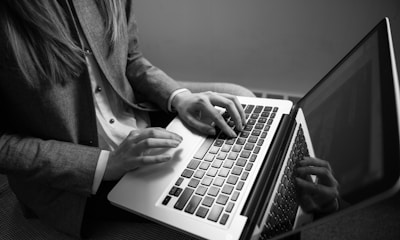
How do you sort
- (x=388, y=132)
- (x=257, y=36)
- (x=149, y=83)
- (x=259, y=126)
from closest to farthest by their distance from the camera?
(x=388, y=132) < (x=259, y=126) < (x=149, y=83) < (x=257, y=36)

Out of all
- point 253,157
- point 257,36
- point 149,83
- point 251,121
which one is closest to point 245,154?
point 253,157

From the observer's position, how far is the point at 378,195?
26 cm

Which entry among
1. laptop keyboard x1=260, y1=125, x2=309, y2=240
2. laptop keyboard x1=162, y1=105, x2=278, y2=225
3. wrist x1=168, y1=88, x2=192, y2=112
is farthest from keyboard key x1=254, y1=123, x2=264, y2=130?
wrist x1=168, y1=88, x2=192, y2=112

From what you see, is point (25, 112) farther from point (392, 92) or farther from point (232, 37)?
point (232, 37)

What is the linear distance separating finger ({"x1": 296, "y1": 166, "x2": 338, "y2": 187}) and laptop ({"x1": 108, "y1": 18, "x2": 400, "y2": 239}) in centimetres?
1

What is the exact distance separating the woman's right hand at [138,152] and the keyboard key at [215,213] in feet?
0.41

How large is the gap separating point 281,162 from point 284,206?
0.26ft

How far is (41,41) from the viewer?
51 centimetres

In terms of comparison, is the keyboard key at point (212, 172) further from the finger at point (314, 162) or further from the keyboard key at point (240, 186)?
the finger at point (314, 162)

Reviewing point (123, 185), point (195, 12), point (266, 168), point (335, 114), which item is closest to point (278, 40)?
point (195, 12)

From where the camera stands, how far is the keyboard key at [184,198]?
0.45 meters

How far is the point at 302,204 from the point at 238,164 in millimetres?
141

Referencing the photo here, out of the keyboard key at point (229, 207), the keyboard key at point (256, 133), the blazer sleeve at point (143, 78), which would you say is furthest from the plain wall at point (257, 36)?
the keyboard key at point (229, 207)

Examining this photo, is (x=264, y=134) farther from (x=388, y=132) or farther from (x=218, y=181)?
(x=388, y=132)
